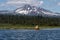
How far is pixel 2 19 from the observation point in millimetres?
195375
